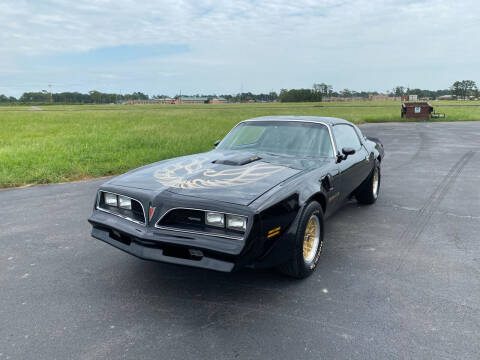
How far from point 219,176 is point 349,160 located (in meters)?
1.96

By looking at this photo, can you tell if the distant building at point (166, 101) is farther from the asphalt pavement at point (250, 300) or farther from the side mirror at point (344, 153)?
the asphalt pavement at point (250, 300)

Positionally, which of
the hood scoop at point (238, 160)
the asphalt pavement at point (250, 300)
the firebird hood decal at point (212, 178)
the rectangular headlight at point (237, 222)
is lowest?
the asphalt pavement at point (250, 300)

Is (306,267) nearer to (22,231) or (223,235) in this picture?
(223,235)

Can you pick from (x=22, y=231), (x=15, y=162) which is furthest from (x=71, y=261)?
(x=15, y=162)

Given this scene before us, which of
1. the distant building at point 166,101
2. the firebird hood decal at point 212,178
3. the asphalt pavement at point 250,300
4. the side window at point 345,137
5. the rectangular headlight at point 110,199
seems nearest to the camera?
the asphalt pavement at point 250,300

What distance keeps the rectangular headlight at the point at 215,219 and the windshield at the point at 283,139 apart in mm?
1736

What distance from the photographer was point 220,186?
3.09 m

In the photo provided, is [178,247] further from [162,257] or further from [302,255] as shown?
[302,255]

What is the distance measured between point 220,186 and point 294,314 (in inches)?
45.1

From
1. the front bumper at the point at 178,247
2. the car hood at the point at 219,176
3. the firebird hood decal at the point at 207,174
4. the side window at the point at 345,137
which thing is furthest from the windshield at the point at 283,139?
the front bumper at the point at 178,247

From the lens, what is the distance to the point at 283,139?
14.7 ft

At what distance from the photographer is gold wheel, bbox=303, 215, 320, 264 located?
342 cm

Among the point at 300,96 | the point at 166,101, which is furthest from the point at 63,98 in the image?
the point at 300,96

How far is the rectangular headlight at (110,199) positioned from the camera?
11.0 ft
